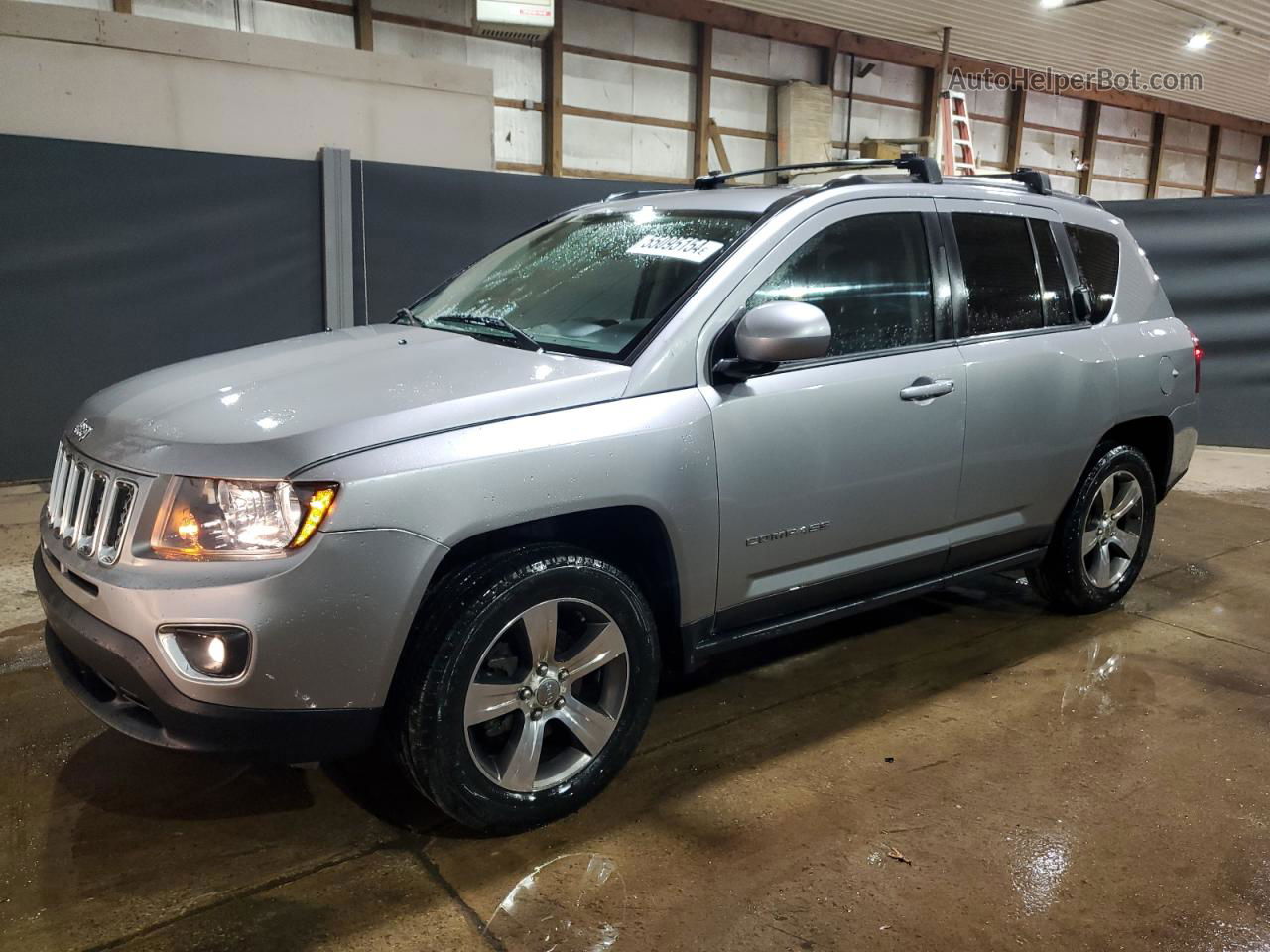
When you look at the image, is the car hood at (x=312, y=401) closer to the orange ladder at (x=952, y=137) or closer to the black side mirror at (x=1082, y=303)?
the black side mirror at (x=1082, y=303)

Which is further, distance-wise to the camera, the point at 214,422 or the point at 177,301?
the point at 177,301

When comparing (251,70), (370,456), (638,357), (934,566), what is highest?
(251,70)

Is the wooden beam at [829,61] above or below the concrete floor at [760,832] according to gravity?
above

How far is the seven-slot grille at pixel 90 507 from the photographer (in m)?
2.30

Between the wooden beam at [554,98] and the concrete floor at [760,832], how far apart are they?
433 inches

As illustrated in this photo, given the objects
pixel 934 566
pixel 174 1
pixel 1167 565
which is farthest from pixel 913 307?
pixel 174 1

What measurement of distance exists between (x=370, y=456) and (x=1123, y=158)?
22.4 meters

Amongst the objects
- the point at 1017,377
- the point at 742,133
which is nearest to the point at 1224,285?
the point at 1017,377

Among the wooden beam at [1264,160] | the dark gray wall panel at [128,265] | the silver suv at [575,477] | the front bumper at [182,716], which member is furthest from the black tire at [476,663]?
the wooden beam at [1264,160]

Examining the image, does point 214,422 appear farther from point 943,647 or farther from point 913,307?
point 943,647

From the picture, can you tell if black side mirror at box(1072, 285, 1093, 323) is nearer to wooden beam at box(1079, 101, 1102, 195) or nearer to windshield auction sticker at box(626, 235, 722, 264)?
windshield auction sticker at box(626, 235, 722, 264)

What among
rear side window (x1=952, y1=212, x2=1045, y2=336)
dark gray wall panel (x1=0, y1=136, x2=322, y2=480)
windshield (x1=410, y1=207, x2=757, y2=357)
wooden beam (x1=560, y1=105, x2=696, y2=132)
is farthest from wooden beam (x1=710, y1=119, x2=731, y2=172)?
windshield (x1=410, y1=207, x2=757, y2=357)

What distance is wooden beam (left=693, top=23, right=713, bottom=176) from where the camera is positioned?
563 inches

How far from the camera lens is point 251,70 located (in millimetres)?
7516
